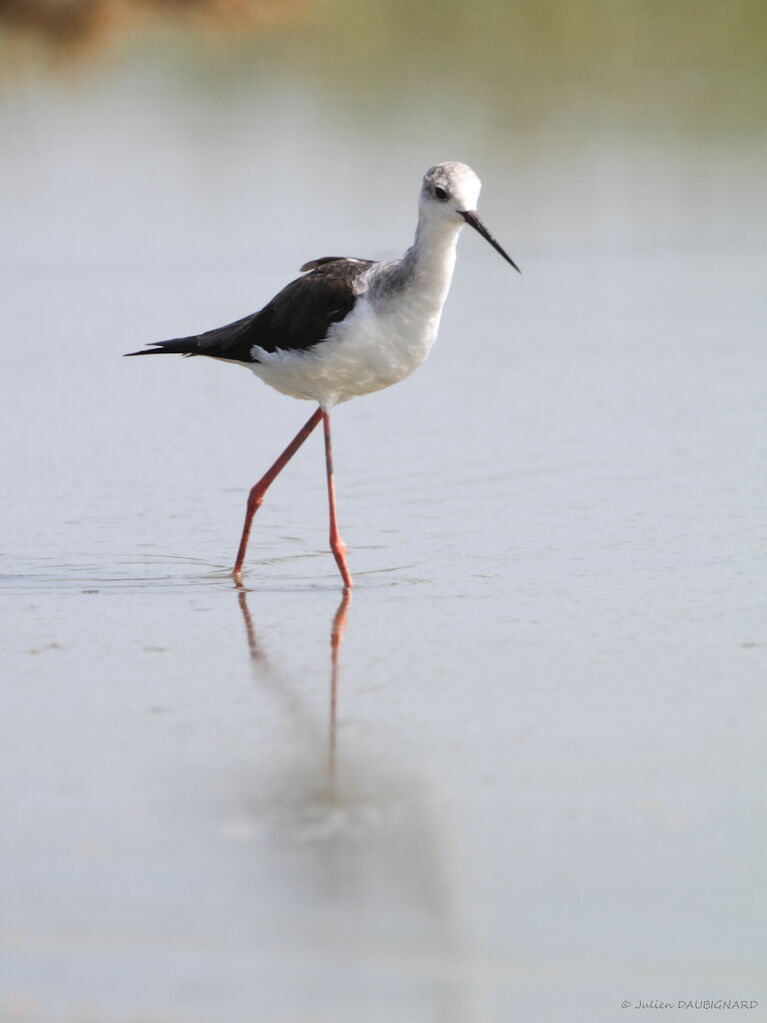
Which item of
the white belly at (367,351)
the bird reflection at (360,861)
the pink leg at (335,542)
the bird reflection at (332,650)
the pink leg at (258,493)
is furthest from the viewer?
the pink leg at (258,493)

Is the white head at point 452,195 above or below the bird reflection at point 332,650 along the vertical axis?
above

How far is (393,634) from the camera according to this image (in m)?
4.97

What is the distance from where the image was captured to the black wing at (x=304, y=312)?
18.9ft

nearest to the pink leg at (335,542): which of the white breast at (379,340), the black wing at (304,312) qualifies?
the white breast at (379,340)

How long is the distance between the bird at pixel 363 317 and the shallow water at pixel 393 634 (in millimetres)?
569

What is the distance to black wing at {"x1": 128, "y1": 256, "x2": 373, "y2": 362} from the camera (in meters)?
5.76

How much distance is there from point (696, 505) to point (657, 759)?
2.54 m

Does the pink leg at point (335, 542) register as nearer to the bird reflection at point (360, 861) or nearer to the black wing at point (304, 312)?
the black wing at point (304, 312)

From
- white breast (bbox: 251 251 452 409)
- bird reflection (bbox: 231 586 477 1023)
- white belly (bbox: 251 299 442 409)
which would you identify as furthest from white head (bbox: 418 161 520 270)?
bird reflection (bbox: 231 586 477 1023)

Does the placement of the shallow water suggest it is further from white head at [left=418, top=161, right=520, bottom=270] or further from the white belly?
white head at [left=418, top=161, right=520, bottom=270]

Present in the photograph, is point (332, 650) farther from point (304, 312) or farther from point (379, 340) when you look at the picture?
point (304, 312)

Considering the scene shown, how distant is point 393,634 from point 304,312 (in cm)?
134

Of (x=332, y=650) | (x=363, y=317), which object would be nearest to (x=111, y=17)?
(x=363, y=317)

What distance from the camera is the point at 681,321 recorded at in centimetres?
984
